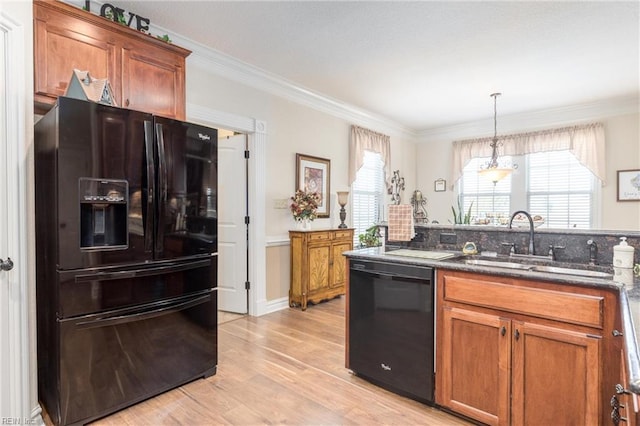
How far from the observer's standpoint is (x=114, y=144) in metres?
2.00

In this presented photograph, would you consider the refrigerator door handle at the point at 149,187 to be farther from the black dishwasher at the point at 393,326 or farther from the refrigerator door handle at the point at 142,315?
the black dishwasher at the point at 393,326

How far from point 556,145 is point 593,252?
4.14 m

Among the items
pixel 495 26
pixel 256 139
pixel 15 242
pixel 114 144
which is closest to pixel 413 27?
pixel 495 26

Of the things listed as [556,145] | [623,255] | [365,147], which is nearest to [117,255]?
[623,255]

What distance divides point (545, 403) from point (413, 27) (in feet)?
9.27

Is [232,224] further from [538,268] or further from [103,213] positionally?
[538,268]

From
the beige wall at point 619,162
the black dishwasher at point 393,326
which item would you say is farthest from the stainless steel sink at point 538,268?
the beige wall at point 619,162

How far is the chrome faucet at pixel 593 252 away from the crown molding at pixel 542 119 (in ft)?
13.8

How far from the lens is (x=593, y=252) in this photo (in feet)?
6.66

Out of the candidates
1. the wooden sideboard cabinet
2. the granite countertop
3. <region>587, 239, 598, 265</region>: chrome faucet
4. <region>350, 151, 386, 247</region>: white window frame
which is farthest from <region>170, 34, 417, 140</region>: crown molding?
<region>587, 239, 598, 265</region>: chrome faucet

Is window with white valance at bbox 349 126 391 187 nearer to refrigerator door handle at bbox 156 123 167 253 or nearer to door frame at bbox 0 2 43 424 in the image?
refrigerator door handle at bbox 156 123 167 253

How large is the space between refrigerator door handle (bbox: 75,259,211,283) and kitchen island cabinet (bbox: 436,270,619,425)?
5.33 feet

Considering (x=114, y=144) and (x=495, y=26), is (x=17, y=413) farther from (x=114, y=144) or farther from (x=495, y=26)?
(x=495, y=26)

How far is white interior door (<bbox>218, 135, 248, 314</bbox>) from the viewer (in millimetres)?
3977
